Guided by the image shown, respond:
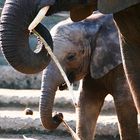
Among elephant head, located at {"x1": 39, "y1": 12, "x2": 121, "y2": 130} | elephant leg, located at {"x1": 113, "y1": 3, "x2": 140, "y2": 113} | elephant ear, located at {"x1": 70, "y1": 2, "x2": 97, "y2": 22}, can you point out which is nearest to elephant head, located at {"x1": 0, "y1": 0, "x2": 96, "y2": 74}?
elephant ear, located at {"x1": 70, "y1": 2, "x2": 97, "y2": 22}

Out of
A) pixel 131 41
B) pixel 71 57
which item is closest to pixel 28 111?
pixel 71 57

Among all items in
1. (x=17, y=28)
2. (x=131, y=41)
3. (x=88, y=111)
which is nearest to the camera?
(x=17, y=28)

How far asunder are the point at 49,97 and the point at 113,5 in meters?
2.18

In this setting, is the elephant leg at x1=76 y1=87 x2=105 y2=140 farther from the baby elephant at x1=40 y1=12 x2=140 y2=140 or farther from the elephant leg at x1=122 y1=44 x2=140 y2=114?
the elephant leg at x1=122 y1=44 x2=140 y2=114

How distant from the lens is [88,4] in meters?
4.13

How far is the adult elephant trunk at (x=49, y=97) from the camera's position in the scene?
5.75 metres

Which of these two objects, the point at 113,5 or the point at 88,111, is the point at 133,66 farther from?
the point at 88,111

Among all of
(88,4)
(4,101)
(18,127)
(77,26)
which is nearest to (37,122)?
(18,127)

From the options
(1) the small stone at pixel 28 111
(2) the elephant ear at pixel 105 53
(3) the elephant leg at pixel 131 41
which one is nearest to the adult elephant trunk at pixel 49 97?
(2) the elephant ear at pixel 105 53

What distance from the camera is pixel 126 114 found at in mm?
6277

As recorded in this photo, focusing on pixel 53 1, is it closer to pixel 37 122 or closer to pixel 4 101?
pixel 37 122

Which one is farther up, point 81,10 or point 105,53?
point 81,10

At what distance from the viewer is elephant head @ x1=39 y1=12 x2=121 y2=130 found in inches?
252

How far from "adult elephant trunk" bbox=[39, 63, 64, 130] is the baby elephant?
98mm
